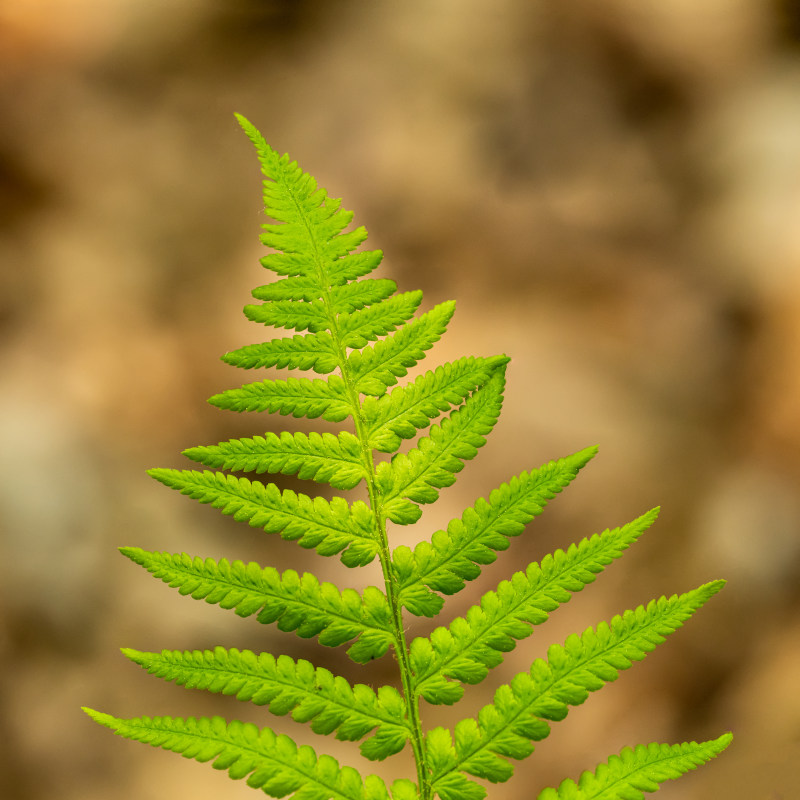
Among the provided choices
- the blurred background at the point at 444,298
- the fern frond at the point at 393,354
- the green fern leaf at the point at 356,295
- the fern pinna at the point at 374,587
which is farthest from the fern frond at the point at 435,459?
the blurred background at the point at 444,298

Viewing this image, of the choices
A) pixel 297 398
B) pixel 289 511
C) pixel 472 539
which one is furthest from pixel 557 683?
pixel 297 398

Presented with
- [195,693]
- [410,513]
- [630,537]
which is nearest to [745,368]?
[630,537]

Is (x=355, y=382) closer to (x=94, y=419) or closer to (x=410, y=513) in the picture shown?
(x=410, y=513)

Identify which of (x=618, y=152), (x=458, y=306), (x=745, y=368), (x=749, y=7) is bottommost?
(x=745, y=368)

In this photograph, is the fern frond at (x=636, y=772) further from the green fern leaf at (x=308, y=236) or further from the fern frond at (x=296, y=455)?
the green fern leaf at (x=308, y=236)

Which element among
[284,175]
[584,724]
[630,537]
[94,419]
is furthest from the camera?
[94,419]

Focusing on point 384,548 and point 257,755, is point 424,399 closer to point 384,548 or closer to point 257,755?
point 384,548
